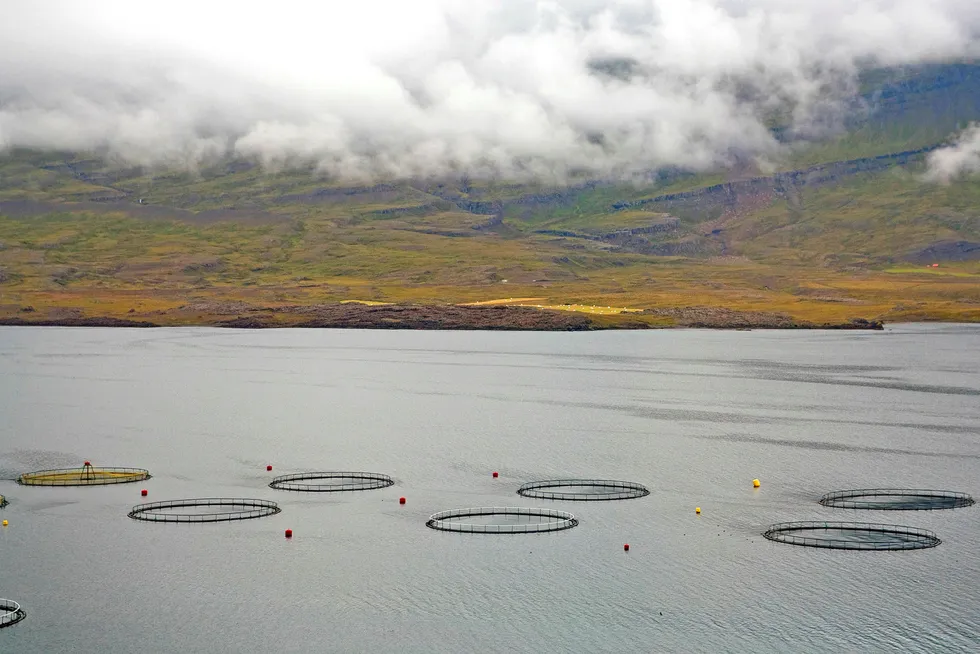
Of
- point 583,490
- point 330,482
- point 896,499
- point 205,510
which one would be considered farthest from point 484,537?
point 896,499

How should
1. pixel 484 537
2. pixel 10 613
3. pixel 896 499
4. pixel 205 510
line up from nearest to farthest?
pixel 10 613 → pixel 484 537 → pixel 205 510 → pixel 896 499

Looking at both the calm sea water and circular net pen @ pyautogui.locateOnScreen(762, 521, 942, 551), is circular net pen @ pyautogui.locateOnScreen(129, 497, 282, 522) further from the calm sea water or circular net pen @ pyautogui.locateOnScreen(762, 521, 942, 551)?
circular net pen @ pyautogui.locateOnScreen(762, 521, 942, 551)

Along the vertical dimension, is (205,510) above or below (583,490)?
below

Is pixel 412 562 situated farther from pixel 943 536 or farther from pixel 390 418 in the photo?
pixel 390 418

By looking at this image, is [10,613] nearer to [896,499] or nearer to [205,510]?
[205,510]

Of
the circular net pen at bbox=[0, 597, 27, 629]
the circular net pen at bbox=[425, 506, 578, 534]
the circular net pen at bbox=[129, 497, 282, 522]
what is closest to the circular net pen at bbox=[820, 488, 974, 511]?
the circular net pen at bbox=[425, 506, 578, 534]

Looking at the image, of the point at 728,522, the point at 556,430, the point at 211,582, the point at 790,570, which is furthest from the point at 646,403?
the point at 211,582

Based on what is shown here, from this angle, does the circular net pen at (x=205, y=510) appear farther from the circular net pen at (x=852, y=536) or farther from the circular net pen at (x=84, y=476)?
the circular net pen at (x=852, y=536)

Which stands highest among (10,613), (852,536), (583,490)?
(583,490)
